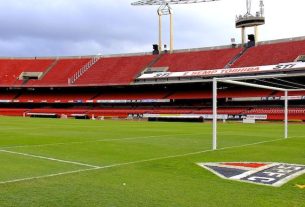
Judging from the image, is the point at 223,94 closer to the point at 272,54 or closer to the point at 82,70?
the point at 272,54

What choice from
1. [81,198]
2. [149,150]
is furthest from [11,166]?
[149,150]

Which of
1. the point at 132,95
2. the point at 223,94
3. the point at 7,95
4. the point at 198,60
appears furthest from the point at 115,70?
the point at 7,95

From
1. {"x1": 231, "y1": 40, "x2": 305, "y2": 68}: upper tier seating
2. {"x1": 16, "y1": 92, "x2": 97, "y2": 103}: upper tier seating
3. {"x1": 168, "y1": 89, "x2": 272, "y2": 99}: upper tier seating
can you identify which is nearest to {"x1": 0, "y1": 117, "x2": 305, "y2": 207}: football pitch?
{"x1": 168, "y1": 89, "x2": 272, "y2": 99}: upper tier seating

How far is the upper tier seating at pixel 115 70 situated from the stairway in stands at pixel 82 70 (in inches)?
33.9

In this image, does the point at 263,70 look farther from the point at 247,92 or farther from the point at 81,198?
the point at 81,198

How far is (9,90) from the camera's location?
83.8 m

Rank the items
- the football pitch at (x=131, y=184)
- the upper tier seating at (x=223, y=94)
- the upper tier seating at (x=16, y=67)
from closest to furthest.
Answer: the football pitch at (x=131, y=184)
the upper tier seating at (x=223, y=94)
the upper tier seating at (x=16, y=67)

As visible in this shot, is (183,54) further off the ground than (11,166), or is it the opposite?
(183,54)

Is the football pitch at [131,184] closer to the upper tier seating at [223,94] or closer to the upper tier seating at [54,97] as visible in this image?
the upper tier seating at [223,94]

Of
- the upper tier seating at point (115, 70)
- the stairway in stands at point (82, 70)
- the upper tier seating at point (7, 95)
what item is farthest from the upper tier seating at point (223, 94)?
the upper tier seating at point (7, 95)

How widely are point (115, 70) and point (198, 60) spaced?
52.1 ft

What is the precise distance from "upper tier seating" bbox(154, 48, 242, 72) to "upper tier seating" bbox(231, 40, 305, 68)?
2675 millimetres

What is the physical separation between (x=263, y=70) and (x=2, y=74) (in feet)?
174

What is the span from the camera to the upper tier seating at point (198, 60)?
6373 centimetres
